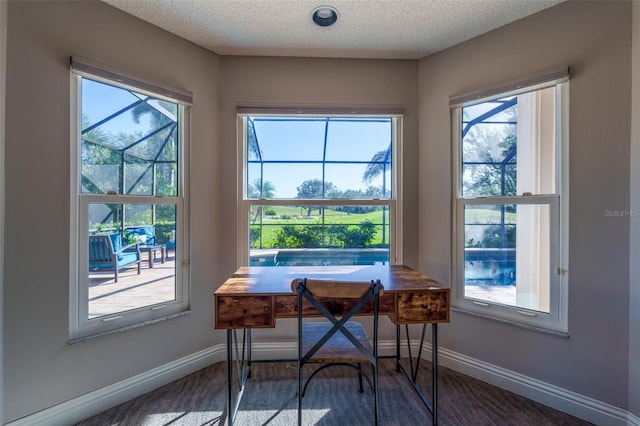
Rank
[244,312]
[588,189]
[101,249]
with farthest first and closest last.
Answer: [101,249] → [588,189] → [244,312]

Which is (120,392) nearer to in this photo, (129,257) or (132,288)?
(132,288)

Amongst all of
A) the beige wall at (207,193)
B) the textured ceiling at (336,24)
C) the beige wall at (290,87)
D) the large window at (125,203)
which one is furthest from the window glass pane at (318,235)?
the textured ceiling at (336,24)

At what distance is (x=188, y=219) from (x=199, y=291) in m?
0.53

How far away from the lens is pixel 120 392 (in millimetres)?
1667

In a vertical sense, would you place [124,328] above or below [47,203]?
below

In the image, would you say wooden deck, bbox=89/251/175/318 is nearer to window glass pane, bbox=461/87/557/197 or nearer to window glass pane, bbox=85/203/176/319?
window glass pane, bbox=85/203/176/319

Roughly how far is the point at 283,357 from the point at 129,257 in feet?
4.27

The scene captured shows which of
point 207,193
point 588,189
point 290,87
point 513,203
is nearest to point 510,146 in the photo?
point 513,203

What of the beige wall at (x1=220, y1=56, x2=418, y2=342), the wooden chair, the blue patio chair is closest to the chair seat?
the wooden chair

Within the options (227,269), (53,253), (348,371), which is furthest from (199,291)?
(348,371)

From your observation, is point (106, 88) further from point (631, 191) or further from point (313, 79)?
point (631, 191)

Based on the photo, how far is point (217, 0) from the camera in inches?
62.2

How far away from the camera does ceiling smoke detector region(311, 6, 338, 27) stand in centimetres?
166

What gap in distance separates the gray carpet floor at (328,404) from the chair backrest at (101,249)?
87cm
